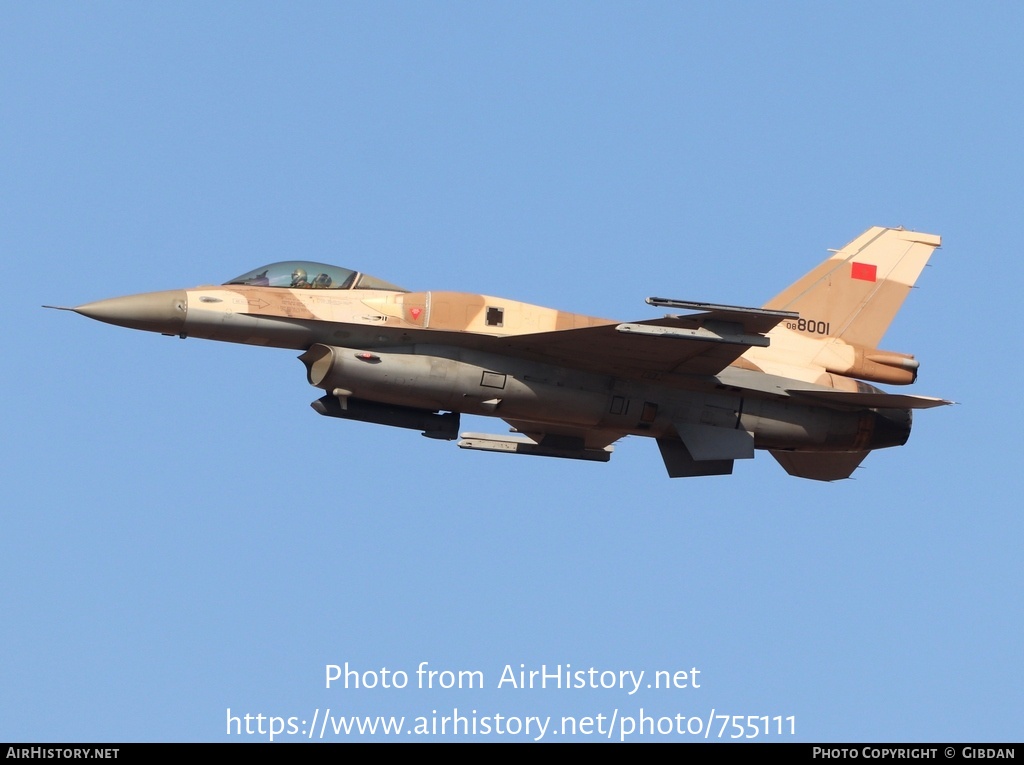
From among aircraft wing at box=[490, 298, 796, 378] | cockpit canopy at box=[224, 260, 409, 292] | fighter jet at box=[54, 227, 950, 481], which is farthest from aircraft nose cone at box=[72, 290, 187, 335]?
aircraft wing at box=[490, 298, 796, 378]

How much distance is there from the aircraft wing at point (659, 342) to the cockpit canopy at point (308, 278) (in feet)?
6.62

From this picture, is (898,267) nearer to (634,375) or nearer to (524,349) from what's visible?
(634,375)

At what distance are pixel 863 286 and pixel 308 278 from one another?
30.5ft

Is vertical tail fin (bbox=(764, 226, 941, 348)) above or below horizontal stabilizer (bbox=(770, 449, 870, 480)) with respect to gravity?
above

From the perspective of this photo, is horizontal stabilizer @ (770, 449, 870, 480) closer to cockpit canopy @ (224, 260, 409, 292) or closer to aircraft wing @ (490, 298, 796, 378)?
aircraft wing @ (490, 298, 796, 378)

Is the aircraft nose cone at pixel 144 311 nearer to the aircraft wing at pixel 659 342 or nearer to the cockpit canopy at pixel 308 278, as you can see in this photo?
the cockpit canopy at pixel 308 278

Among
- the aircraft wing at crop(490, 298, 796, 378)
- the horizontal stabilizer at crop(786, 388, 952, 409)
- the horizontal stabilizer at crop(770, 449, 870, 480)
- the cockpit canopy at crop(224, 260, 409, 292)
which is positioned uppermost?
the cockpit canopy at crop(224, 260, 409, 292)

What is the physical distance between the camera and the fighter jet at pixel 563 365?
21.3 m

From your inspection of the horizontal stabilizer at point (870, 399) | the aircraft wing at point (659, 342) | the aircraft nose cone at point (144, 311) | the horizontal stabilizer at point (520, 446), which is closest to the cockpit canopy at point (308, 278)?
the aircraft nose cone at point (144, 311)

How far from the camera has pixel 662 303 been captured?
807 inches

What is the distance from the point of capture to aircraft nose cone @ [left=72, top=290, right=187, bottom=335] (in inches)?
819

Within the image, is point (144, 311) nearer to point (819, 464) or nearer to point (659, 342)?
point (659, 342)

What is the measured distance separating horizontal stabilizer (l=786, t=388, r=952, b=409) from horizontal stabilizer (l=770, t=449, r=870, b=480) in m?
1.69

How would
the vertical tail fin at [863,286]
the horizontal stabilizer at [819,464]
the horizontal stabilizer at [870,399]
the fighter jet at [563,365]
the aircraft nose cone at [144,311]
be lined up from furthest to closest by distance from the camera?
the horizontal stabilizer at [819,464]
the vertical tail fin at [863,286]
the horizontal stabilizer at [870,399]
the fighter jet at [563,365]
the aircraft nose cone at [144,311]
